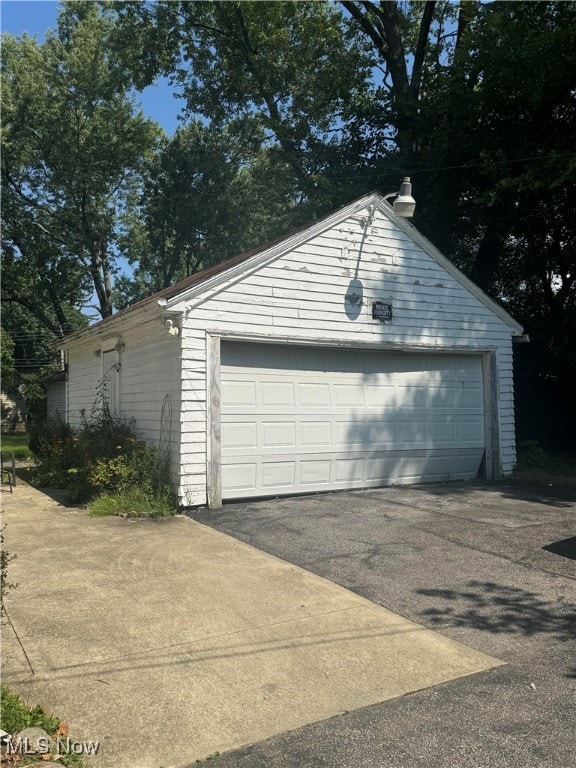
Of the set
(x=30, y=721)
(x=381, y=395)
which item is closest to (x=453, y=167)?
(x=381, y=395)

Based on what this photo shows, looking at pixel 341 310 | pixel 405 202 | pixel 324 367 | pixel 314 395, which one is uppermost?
pixel 405 202

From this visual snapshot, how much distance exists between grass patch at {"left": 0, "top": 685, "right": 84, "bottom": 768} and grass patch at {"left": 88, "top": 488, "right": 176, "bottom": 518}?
5.05 meters

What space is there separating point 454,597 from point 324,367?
538cm

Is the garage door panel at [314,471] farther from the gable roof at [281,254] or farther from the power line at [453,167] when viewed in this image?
the power line at [453,167]

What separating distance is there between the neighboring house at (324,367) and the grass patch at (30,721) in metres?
5.33

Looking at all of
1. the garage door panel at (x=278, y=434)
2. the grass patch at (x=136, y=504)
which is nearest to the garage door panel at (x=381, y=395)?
the garage door panel at (x=278, y=434)

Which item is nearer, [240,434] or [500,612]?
[500,612]

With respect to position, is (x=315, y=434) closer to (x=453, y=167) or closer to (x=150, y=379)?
A: (x=150, y=379)

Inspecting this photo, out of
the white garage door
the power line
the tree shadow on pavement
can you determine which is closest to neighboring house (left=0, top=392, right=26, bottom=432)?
the power line

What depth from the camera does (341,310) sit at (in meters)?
10.2

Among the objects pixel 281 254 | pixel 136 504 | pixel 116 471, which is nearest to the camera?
pixel 136 504

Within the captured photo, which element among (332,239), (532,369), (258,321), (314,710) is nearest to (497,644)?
(314,710)

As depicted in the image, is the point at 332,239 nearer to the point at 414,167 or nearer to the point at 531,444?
the point at 531,444

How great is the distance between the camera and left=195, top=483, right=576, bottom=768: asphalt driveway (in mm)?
3117
